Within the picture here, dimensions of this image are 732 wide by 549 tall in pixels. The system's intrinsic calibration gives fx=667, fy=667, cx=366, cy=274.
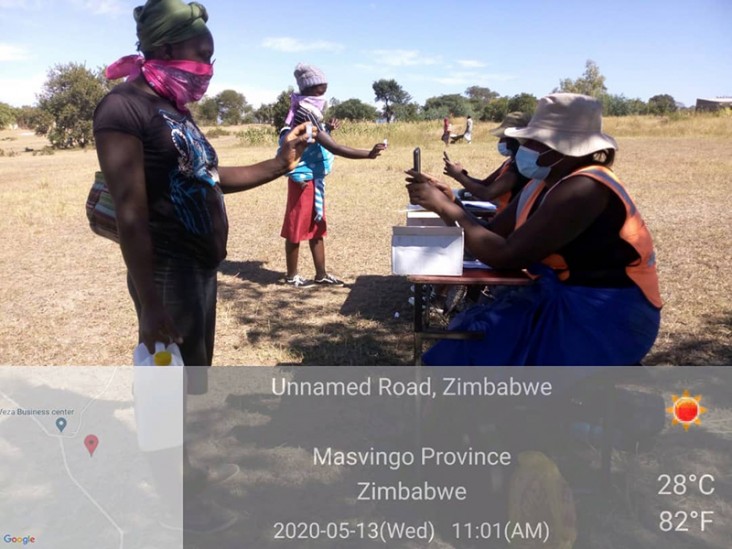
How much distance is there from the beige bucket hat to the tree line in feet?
28.1

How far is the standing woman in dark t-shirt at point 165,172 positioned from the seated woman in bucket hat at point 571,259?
2.93 ft

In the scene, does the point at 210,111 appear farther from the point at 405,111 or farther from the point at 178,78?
the point at 178,78

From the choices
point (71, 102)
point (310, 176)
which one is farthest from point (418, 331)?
point (71, 102)

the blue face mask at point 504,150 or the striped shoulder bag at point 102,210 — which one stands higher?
the blue face mask at point 504,150

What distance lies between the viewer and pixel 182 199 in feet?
7.57

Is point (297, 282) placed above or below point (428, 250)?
below

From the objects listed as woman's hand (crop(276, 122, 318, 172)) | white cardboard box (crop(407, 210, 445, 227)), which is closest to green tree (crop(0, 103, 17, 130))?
woman's hand (crop(276, 122, 318, 172))

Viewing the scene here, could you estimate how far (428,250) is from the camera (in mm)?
2479

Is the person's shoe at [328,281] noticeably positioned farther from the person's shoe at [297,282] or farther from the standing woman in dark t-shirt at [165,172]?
the standing woman in dark t-shirt at [165,172]

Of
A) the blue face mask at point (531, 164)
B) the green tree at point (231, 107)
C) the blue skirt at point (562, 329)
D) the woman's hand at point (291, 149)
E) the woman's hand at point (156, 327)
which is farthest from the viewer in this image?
the green tree at point (231, 107)

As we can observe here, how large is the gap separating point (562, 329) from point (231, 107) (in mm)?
79527

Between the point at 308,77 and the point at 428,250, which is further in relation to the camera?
the point at 308,77

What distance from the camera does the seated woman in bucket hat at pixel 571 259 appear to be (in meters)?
2.30

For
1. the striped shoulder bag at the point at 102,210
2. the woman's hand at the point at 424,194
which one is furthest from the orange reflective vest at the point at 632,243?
the striped shoulder bag at the point at 102,210
